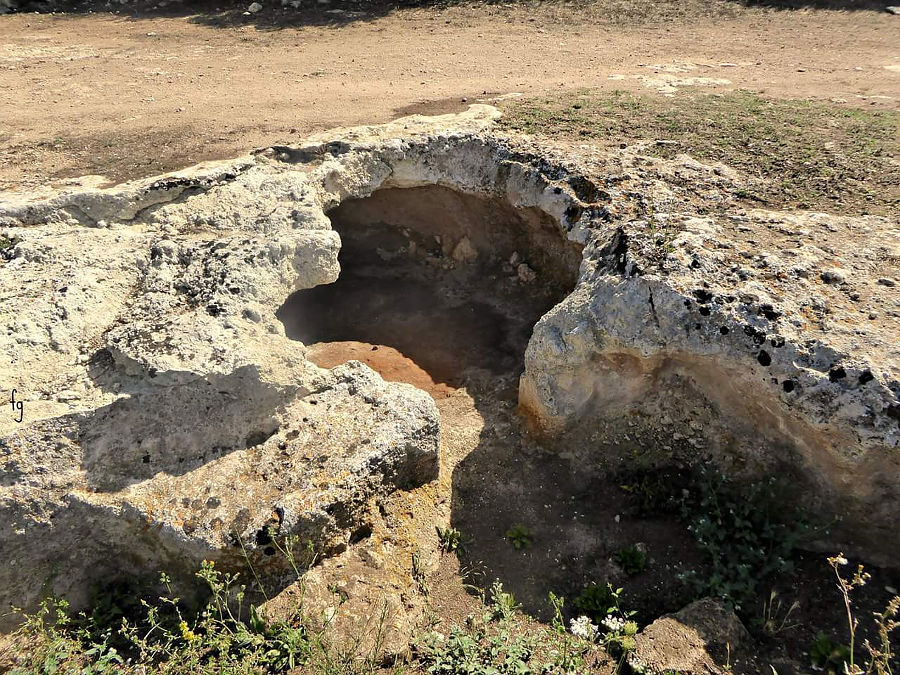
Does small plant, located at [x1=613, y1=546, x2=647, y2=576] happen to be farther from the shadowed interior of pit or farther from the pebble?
the pebble

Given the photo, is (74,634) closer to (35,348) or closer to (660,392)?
(35,348)

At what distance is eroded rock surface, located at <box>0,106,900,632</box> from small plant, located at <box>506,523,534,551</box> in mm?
1279

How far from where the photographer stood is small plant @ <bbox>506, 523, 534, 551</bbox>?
6875 millimetres

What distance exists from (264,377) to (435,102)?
7236mm

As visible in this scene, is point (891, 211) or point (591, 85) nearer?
point (891, 211)

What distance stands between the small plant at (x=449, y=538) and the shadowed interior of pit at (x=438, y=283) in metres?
2.74

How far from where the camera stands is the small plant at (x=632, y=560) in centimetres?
648

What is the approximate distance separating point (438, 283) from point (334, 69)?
6253mm

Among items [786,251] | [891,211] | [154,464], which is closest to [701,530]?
[786,251]

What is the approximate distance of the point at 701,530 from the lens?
21.3 ft

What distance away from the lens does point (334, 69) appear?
13.5 m

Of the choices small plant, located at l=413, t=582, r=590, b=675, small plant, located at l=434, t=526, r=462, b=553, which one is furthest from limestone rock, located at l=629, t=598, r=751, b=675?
small plant, located at l=434, t=526, r=462, b=553

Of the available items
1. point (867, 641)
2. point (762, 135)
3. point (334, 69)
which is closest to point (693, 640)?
point (867, 641)

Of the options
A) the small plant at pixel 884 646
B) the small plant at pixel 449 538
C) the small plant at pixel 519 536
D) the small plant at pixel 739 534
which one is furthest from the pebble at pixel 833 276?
the small plant at pixel 449 538
